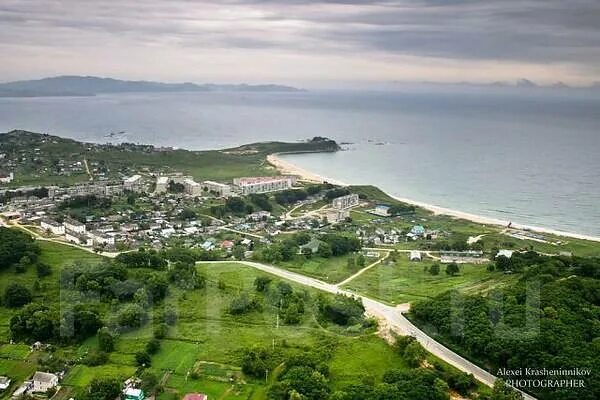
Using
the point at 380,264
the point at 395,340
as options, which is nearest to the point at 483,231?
the point at 380,264

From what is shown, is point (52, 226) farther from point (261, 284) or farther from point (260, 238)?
point (261, 284)

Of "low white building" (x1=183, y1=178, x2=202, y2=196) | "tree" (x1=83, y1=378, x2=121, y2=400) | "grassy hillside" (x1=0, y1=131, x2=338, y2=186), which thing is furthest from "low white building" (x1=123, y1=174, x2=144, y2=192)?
"tree" (x1=83, y1=378, x2=121, y2=400)

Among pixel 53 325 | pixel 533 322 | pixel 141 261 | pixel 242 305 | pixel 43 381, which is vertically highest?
pixel 533 322

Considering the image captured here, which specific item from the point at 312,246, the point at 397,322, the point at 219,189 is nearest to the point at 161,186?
the point at 219,189

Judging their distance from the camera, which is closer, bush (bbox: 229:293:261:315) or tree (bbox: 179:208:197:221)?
bush (bbox: 229:293:261:315)

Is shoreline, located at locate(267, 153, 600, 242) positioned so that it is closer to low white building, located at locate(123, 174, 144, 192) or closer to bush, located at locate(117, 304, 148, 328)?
low white building, located at locate(123, 174, 144, 192)

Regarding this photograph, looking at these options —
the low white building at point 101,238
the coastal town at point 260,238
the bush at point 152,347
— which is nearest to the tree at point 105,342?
the coastal town at point 260,238

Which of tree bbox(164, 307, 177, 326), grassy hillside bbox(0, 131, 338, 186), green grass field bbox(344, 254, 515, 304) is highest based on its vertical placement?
grassy hillside bbox(0, 131, 338, 186)

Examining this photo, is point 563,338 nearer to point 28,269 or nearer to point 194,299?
point 194,299
